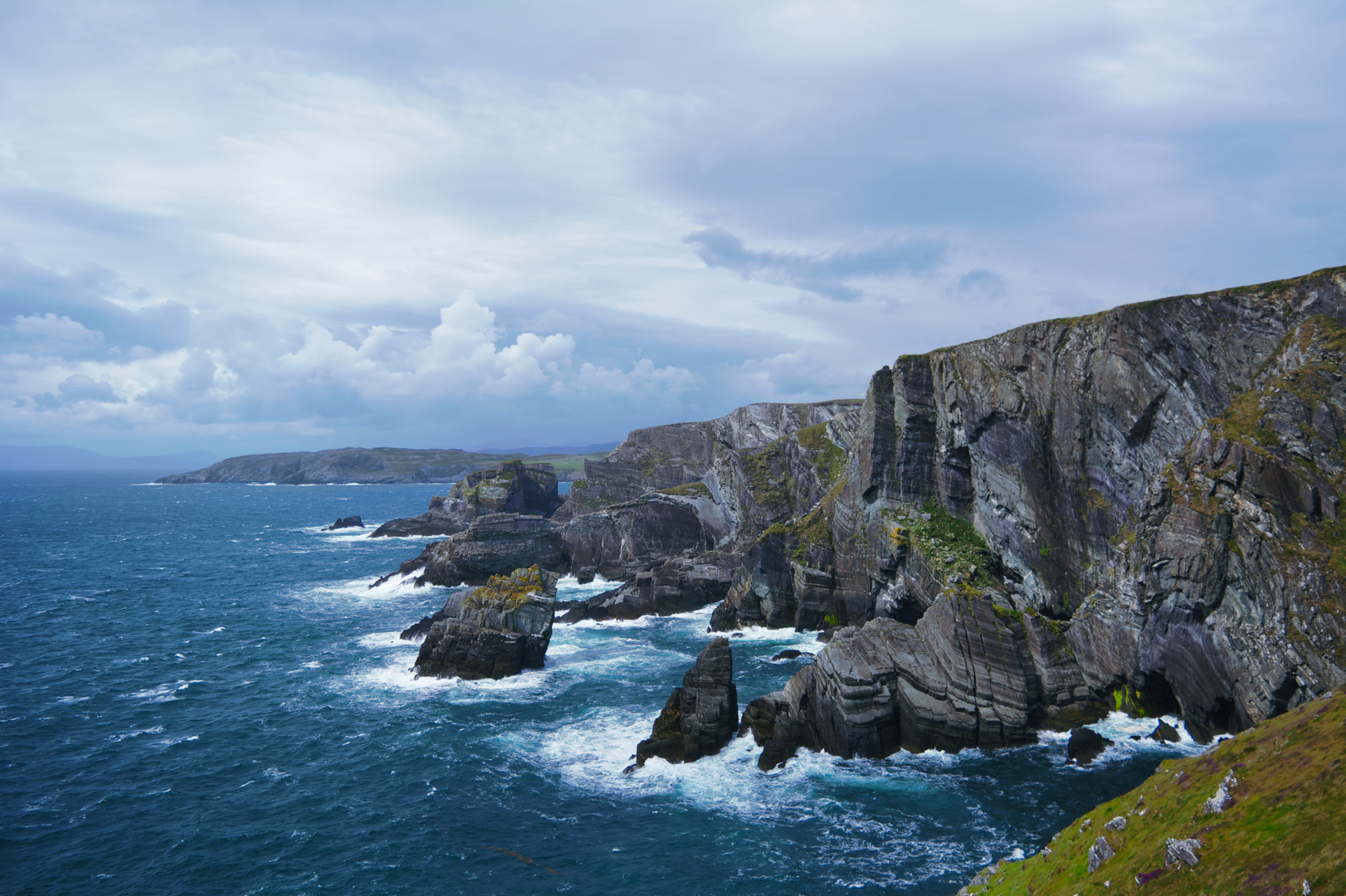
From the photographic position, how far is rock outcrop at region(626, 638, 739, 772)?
1594 inches

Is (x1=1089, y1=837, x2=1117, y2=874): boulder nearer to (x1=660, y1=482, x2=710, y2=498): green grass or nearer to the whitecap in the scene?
the whitecap

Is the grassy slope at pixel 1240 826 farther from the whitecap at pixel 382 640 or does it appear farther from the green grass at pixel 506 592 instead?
A: the whitecap at pixel 382 640

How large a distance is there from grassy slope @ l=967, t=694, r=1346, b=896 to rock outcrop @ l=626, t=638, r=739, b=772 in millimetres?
18180

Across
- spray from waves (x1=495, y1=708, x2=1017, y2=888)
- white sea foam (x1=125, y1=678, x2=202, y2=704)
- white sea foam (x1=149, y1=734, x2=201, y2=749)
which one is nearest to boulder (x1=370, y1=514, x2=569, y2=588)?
white sea foam (x1=125, y1=678, x2=202, y2=704)

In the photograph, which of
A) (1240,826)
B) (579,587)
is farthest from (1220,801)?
(579,587)

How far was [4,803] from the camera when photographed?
120 ft

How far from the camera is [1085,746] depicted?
1455 inches

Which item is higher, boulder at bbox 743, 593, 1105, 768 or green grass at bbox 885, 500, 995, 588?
green grass at bbox 885, 500, 995, 588

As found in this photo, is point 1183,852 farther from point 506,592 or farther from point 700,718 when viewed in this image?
point 506,592

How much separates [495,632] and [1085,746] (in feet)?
135

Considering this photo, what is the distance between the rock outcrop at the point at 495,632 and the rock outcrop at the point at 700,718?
18.9 metres

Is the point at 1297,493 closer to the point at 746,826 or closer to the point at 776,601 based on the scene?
the point at 746,826

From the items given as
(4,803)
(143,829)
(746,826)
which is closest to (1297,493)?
(746,826)

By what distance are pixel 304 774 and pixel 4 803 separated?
552 inches
